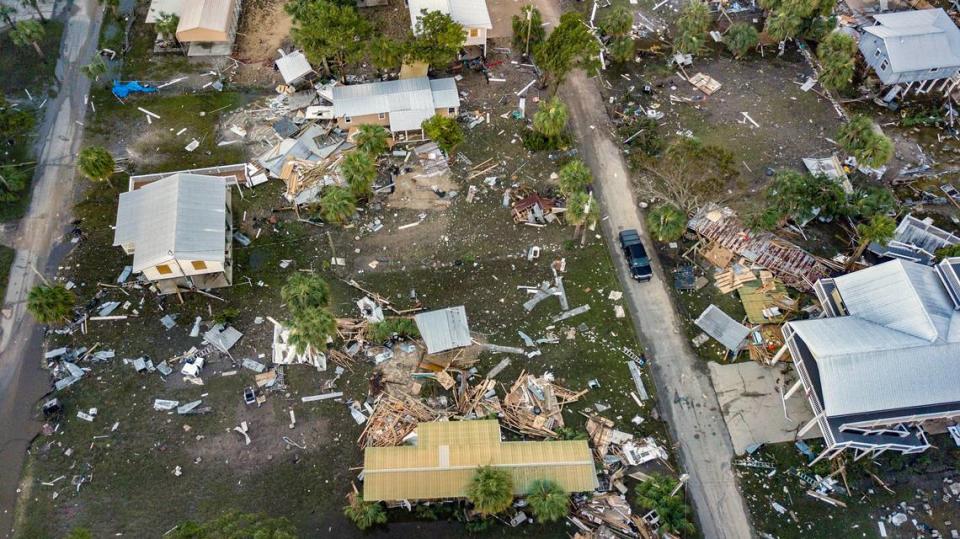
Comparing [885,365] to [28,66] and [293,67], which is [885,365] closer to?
[293,67]

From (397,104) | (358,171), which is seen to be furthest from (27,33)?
(358,171)

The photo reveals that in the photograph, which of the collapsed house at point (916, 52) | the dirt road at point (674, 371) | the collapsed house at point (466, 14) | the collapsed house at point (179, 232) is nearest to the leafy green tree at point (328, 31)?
the collapsed house at point (466, 14)

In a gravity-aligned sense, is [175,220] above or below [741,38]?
below

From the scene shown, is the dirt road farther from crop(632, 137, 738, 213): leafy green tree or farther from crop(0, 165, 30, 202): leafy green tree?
crop(0, 165, 30, 202): leafy green tree

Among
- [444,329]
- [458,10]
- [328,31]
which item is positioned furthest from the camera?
[458,10]

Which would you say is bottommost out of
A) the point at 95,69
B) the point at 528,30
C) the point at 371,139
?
the point at 371,139

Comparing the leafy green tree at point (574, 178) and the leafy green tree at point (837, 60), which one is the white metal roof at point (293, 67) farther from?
the leafy green tree at point (837, 60)

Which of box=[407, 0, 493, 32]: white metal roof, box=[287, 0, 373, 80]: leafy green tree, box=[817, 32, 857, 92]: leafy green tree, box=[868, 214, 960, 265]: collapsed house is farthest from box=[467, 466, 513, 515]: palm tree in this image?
box=[817, 32, 857, 92]: leafy green tree
